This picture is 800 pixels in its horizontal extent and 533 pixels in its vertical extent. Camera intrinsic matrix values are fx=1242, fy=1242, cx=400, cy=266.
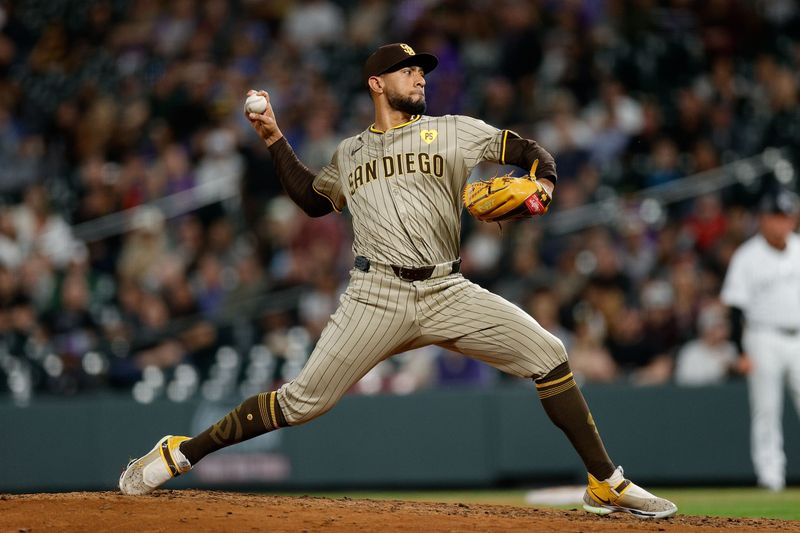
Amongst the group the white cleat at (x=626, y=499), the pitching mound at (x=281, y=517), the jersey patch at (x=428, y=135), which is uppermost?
the jersey patch at (x=428, y=135)

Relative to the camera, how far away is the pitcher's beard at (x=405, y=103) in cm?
564

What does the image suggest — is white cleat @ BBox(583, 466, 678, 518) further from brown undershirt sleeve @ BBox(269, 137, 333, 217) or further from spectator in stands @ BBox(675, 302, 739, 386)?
spectator in stands @ BBox(675, 302, 739, 386)

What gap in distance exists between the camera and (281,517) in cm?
531

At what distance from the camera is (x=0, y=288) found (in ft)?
37.0

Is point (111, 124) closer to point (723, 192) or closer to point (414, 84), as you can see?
point (723, 192)

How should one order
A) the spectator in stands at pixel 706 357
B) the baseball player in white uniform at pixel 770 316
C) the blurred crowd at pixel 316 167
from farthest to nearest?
the blurred crowd at pixel 316 167 < the spectator in stands at pixel 706 357 < the baseball player in white uniform at pixel 770 316

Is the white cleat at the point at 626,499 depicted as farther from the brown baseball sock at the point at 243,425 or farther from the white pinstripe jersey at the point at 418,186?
the brown baseball sock at the point at 243,425

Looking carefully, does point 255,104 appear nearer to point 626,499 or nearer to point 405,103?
point 405,103

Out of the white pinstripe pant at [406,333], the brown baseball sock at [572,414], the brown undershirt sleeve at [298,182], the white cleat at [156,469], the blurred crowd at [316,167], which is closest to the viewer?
the white pinstripe pant at [406,333]

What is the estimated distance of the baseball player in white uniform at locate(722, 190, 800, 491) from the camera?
9.07m

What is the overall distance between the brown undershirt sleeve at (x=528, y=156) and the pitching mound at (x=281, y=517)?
1503 millimetres

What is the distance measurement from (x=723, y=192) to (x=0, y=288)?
6.70m

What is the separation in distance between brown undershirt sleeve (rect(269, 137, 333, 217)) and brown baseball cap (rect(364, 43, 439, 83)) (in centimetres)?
57

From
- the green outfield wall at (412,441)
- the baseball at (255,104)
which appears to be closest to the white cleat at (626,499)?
the baseball at (255,104)
